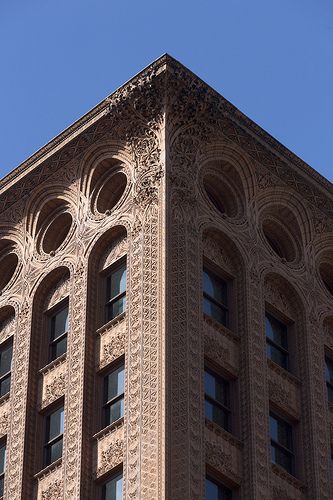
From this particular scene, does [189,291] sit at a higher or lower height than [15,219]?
lower

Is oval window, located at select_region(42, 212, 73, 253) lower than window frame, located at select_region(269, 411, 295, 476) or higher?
higher

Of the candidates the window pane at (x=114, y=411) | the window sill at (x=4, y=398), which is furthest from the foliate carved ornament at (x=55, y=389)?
the window pane at (x=114, y=411)

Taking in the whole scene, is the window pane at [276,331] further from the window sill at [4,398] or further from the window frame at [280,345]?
the window sill at [4,398]

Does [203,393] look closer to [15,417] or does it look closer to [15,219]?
[15,417]

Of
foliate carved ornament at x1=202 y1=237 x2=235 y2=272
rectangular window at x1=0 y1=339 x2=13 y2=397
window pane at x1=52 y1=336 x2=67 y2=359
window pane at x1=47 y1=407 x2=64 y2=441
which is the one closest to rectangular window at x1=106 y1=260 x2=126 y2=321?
window pane at x1=52 y1=336 x2=67 y2=359

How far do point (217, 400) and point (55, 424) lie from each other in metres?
4.90

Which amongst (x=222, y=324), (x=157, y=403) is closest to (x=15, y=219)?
(x=222, y=324)

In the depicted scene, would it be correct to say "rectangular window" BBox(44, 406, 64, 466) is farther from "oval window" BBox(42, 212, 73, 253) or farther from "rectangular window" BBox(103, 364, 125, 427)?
"oval window" BBox(42, 212, 73, 253)

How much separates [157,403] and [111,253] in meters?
8.02

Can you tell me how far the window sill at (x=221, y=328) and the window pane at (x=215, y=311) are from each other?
1.85 feet

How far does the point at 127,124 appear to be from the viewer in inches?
2111

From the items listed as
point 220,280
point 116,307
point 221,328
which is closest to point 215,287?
point 220,280

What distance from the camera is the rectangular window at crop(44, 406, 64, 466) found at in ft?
161

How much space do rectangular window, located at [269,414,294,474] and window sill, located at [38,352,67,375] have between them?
6.34 m
